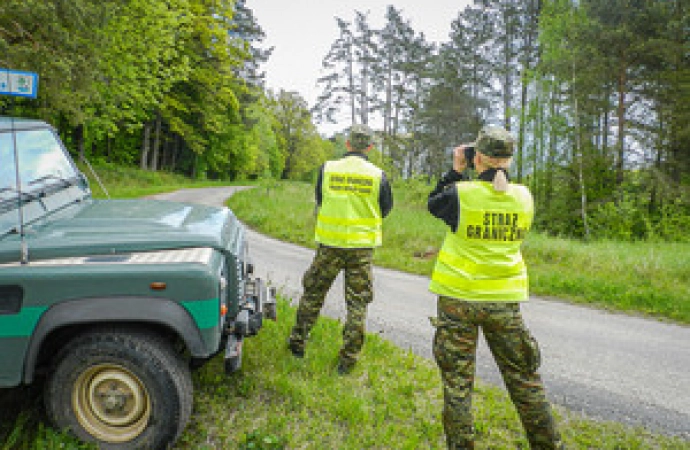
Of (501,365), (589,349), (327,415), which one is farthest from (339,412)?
(589,349)

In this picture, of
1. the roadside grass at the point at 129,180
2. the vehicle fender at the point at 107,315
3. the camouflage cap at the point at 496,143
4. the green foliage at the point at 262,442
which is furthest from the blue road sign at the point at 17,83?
the roadside grass at the point at 129,180

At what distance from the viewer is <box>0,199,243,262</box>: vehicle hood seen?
255cm

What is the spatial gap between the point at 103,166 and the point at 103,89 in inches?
408

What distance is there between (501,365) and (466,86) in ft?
94.0

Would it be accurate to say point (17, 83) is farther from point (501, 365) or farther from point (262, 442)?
point (501, 365)

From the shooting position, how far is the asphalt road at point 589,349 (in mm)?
3889

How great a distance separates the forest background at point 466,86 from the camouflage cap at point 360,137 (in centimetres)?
876

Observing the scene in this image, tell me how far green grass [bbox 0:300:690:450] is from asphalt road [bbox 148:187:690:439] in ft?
1.44

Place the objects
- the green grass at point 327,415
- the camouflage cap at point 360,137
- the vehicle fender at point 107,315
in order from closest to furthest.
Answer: the vehicle fender at point 107,315 < the green grass at point 327,415 < the camouflage cap at point 360,137

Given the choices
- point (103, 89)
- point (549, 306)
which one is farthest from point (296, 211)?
point (549, 306)

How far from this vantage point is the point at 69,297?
8.03 ft

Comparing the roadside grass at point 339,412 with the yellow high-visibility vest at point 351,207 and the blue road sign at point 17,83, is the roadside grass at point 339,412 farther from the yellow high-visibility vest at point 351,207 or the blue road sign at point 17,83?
the blue road sign at point 17,83

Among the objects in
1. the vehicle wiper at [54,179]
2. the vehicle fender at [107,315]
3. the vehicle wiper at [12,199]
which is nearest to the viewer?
the vehicle fender at [107,315]

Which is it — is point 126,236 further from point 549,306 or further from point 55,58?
point 55,58
